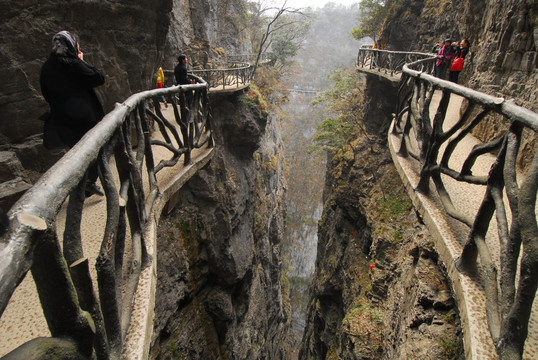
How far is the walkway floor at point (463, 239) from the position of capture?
177 centimetres

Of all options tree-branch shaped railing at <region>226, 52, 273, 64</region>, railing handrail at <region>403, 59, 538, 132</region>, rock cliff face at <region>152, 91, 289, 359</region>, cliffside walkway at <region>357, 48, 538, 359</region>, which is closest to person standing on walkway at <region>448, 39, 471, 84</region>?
cliffside walkway at <region>357, 48, 538, 359</region>

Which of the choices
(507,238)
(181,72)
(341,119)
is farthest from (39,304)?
(341,119)

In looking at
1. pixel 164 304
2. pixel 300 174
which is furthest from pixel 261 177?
pixel 300 174

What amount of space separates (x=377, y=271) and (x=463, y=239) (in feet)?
17.6

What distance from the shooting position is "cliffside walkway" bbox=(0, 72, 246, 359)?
0.93 m

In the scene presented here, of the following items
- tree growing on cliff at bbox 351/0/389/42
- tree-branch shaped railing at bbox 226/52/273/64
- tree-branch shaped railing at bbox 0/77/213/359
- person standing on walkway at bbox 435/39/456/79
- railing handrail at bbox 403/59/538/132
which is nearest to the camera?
tree-branch shaped railing at bbox 0/77/213/359

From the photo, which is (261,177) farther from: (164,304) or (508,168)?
(508,168)

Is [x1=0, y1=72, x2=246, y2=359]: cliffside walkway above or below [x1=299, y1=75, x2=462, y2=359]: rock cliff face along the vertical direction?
above

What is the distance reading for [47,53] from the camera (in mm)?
3932

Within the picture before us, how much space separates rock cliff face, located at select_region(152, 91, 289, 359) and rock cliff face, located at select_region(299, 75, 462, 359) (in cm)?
302

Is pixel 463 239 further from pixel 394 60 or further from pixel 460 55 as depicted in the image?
pixel 394 60

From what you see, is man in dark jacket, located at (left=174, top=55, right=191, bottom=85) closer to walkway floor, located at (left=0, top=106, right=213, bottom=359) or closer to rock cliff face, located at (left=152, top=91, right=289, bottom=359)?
rock cliff face, located at (left=152, top=91, right=289, bottom=359)

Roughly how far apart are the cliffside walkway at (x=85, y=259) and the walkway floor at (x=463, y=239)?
6.51ft

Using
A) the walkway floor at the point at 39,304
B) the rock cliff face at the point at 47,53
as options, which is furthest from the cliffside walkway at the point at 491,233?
the rock cliff face at the point at 47,53
